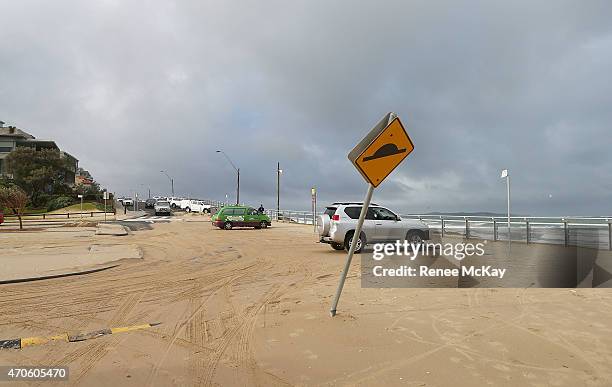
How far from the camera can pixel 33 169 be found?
221 feet

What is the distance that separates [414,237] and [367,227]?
1804 millimetres

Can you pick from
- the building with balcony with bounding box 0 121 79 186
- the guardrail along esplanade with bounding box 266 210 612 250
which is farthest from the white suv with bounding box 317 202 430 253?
the building with balcony with bounding box 0 121 79 186

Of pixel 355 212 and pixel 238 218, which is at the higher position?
pixel 355 212

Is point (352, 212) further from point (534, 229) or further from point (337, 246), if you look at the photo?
point (534, 229)

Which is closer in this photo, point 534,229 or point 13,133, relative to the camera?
point 534,229

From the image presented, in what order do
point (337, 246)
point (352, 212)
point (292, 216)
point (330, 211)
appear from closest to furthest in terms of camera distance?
1. point (352, 212)
2. point (337, 246)
3. point (330, 211)
4. point (292, 216)

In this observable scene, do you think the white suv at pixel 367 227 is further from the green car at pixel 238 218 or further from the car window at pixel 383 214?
the green car at pixel 238 218

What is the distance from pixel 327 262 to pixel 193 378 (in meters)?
9.27

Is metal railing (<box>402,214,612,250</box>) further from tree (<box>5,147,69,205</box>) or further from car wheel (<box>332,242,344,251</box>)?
tree (<box>5,147,69,205</box>)

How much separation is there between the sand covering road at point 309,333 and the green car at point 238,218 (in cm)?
2218

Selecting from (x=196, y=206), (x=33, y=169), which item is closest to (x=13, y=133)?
(x=33, y=169)

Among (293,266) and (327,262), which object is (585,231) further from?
(293,266)

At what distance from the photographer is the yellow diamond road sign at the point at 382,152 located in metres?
5.84

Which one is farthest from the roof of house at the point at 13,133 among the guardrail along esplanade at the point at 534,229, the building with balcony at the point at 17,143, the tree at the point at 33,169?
the guardrail along esplanade at the point at 534,229
